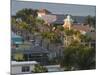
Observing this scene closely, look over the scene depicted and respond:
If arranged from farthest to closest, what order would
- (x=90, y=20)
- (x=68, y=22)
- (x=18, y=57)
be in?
(x=90, y=20)
(x=68, y=22)
(x=18, y=57)

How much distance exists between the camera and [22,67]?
2525mm

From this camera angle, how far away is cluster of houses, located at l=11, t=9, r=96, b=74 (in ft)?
8.21

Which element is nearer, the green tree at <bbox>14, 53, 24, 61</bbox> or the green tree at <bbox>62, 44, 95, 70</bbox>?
the green tree at <bbox>14, 53, 24, 61</bbox>

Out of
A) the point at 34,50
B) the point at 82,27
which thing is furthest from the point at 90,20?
the point at 34,50

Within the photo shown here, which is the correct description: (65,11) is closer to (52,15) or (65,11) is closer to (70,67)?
(52,15)

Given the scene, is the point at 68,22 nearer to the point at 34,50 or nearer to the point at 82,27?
the point at 82,27

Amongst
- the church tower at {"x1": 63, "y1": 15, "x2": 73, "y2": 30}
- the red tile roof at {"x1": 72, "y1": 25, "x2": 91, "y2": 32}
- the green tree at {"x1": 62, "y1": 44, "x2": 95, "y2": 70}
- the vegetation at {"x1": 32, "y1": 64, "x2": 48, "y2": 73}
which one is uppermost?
the church tower at {"x1": 63, "y1": 15, "x2": 73, "y2": 30}

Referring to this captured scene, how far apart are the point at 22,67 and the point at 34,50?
0.24 m

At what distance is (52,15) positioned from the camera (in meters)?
2.65

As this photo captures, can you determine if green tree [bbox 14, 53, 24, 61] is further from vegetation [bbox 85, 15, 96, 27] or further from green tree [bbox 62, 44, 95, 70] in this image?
vegetation [bbox 85, 15, 96, 27]

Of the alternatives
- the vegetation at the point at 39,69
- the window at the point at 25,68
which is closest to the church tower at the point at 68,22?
the vegetation at the point at 39,69

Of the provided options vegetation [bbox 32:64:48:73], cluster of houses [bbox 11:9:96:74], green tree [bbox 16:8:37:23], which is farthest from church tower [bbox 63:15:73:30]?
vegetation [bbox 32:64:48:73]

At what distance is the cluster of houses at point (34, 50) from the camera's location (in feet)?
8.21
